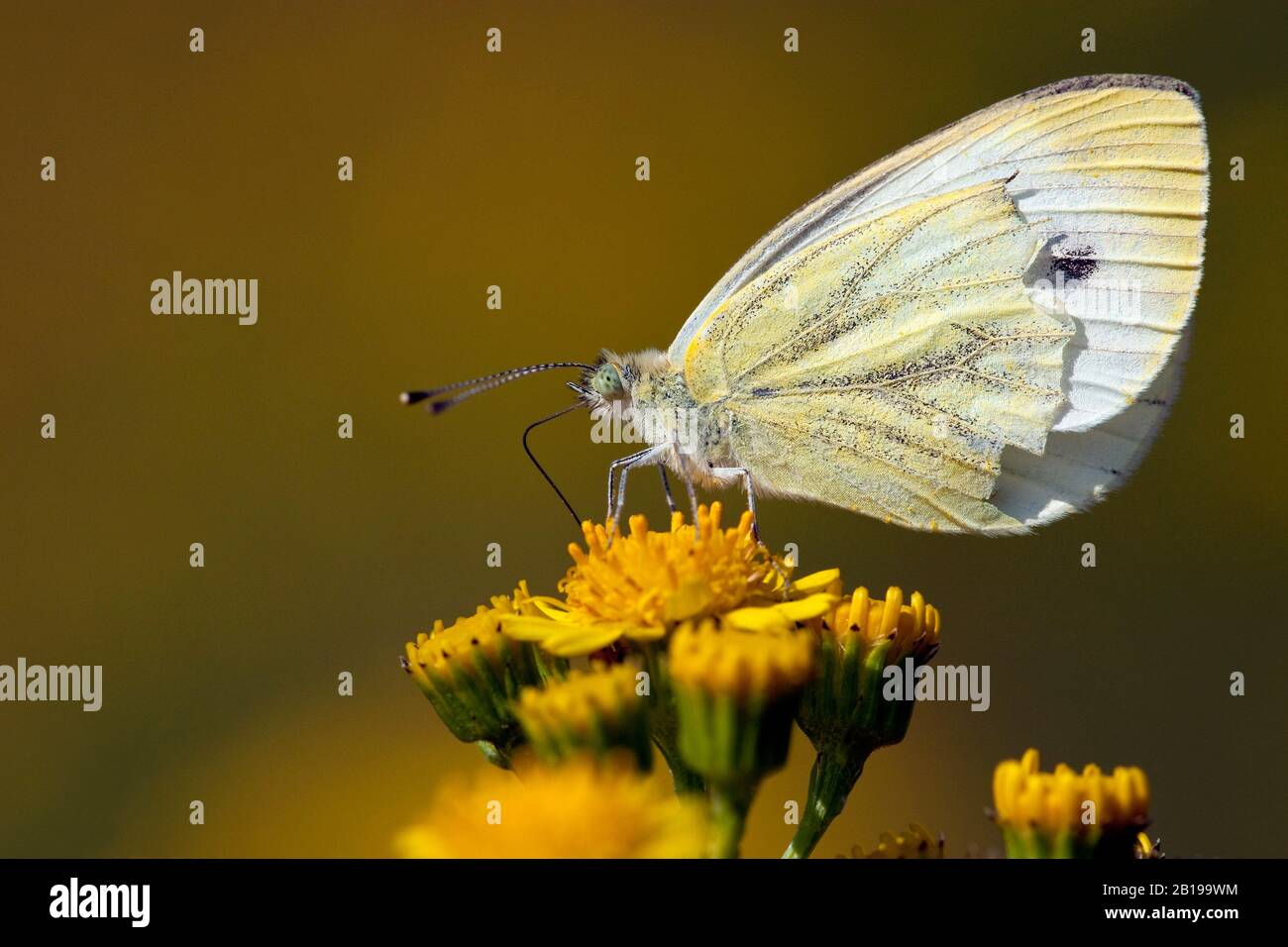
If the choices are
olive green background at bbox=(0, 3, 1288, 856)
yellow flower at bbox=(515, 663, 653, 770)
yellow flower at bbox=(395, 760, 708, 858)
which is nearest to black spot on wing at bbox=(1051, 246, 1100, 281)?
yellow flower at bbox=(515, 663, 653, 770)

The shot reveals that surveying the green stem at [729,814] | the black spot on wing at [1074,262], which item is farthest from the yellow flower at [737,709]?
the black spot on wing at [1074,262]

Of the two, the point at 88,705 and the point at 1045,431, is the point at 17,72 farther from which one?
the point at 1045,431

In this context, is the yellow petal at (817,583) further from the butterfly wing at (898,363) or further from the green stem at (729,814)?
the butterfly wing at (898,363)

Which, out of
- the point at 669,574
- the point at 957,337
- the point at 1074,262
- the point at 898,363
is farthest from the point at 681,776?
the point at 1074,262

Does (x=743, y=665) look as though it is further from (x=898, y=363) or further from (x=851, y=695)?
(x=898, y=363)

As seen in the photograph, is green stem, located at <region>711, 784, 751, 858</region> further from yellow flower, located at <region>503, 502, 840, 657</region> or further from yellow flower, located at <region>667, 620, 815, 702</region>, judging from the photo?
yellow flower, located at <region>503, 502, 840, 657</region>
